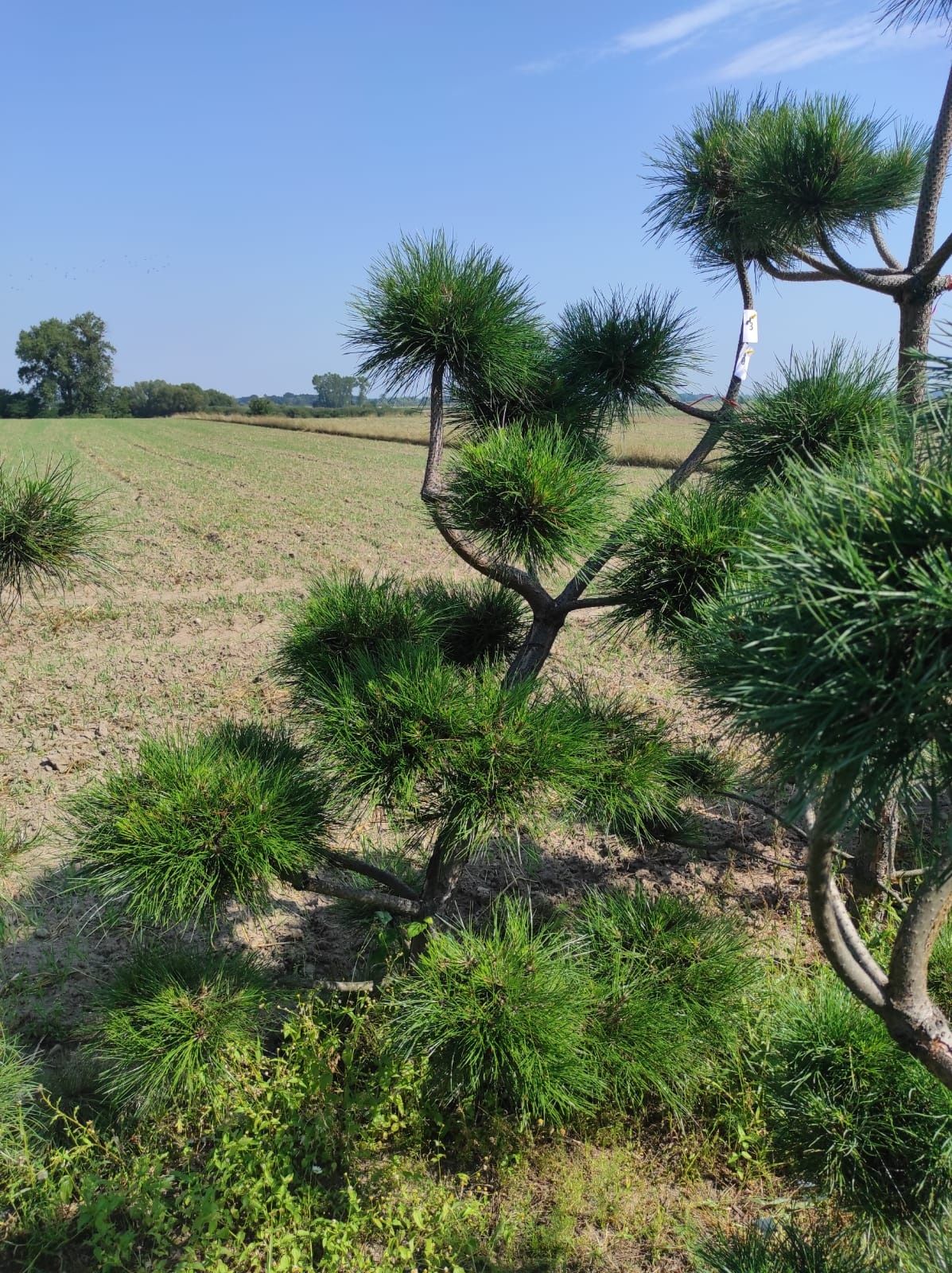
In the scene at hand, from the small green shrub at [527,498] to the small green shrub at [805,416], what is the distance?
32cm

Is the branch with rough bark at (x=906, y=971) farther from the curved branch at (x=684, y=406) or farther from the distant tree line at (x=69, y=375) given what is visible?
the distant tree line at (x=69, y=375)

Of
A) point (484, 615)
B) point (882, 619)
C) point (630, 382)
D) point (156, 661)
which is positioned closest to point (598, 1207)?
point (484, 615)

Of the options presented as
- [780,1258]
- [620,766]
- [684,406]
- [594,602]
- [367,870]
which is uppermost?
[684,406]

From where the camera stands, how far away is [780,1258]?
147 centimetres

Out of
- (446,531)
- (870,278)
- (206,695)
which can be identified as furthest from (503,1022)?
(206,695)

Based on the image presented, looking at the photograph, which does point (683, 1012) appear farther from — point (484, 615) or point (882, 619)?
point (882, 619)

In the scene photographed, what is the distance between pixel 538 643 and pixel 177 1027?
4.12 feet

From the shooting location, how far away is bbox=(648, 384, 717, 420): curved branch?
240cm

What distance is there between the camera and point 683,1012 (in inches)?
81.0

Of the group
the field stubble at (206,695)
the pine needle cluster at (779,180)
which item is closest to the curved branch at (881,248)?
the pine needle cluster at (779,180)

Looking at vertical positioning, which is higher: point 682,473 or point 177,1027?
point 682,473

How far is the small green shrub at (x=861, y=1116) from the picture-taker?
5.10 feet

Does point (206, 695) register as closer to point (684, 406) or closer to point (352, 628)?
point (352, 628)

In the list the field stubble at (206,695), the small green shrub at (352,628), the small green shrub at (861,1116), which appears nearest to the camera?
the small green shrub at (861,1116)
